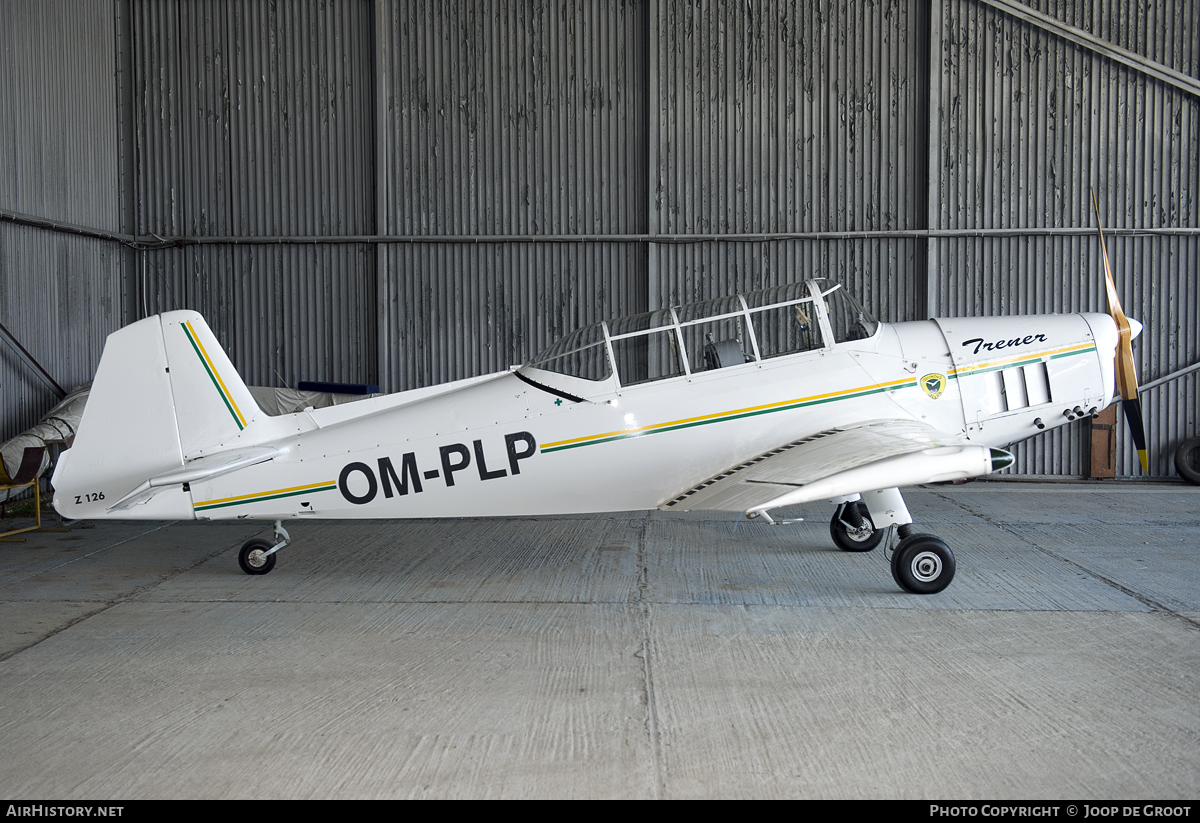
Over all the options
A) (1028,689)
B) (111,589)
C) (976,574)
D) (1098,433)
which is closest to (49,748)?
(111,589)

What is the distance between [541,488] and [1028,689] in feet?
12.0

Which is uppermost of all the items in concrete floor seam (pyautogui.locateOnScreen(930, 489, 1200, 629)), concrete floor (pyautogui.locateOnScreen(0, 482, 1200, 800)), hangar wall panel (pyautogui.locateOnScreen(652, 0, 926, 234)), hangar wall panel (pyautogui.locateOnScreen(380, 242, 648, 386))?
hangar wall panel (pyautogui.locateOnScreen(652, 0, 926, 234))

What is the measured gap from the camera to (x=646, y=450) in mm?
6742

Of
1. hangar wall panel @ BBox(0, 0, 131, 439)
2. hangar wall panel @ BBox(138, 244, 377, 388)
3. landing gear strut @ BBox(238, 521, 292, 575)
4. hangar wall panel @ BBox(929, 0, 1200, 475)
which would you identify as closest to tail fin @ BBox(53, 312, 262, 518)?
landing gear strut @ BBox(238, 521, 292, 575)

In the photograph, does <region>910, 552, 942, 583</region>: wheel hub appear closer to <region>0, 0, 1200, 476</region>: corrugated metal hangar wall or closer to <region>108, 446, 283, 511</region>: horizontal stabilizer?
<region>108, 446, 283, 511</region>: horizontal stabilizer

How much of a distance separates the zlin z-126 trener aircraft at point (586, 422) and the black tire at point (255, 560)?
18 millimetres

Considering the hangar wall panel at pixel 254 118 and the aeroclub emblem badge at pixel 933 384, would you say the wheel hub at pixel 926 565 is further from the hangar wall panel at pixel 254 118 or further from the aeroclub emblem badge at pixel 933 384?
the hangar wall panel at pixel 254 118

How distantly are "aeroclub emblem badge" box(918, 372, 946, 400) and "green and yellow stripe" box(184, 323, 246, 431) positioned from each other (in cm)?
561

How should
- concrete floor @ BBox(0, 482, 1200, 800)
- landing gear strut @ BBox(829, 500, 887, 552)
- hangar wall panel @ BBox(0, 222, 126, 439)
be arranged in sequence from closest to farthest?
concrete floor @ BBox(0, 482, 1200, 800) → landing gear strut @ BBox(829, 500, 887, 552) → hangar wall panel @ BBox(0, 222, 126, 439)

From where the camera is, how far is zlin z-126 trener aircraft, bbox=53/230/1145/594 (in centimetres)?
651

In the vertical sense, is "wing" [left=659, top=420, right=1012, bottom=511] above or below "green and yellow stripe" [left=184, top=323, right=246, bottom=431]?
below

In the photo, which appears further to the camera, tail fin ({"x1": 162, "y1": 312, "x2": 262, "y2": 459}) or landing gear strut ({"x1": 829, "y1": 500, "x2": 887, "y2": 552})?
landing gear strut ({"x1": 829, "y1": 500, "x2": 887, "y2": 552})

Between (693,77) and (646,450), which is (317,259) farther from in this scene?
(646,450)

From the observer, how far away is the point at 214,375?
22.0 feet
